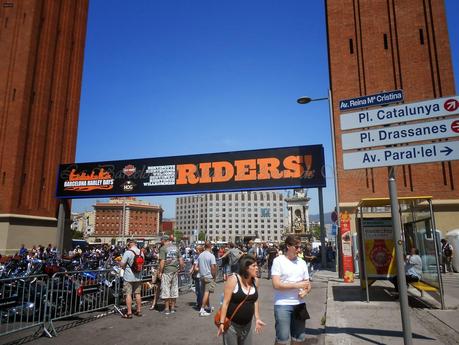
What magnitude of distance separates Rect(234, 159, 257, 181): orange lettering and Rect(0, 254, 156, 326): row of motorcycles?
1402 cm

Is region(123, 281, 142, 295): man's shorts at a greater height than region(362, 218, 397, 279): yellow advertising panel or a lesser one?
lesser

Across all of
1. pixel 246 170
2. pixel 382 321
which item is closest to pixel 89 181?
pixel 246 170

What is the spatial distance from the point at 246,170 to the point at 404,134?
17517mm

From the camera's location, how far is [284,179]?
2244cm

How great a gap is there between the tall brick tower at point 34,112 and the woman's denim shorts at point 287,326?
2669 cm

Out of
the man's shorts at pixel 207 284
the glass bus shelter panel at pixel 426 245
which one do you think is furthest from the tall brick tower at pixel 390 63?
the man's shorts at pixel 207 284

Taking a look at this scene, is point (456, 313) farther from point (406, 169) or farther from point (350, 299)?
point (406, 169)

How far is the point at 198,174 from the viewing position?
24578 millimetres

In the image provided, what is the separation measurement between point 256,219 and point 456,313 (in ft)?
506

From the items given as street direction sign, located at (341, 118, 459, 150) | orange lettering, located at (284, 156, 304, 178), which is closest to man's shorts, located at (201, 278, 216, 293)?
street direction sign, located at (341, 118, 459, 150)

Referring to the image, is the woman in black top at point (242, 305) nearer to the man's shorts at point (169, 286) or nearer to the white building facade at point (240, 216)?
the man's shorts at point (169, 286)

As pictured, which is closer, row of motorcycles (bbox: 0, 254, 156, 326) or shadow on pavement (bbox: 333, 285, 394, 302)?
row of motorcycles (bbox: 0, 254, 156, 326)

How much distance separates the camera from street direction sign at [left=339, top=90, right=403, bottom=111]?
20.5 ft

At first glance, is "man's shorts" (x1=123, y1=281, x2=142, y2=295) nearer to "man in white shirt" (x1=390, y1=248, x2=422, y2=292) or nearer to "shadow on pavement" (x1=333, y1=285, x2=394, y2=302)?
"shadow on pavement" (x1=333, y1=285, x2=394, y2=302)
